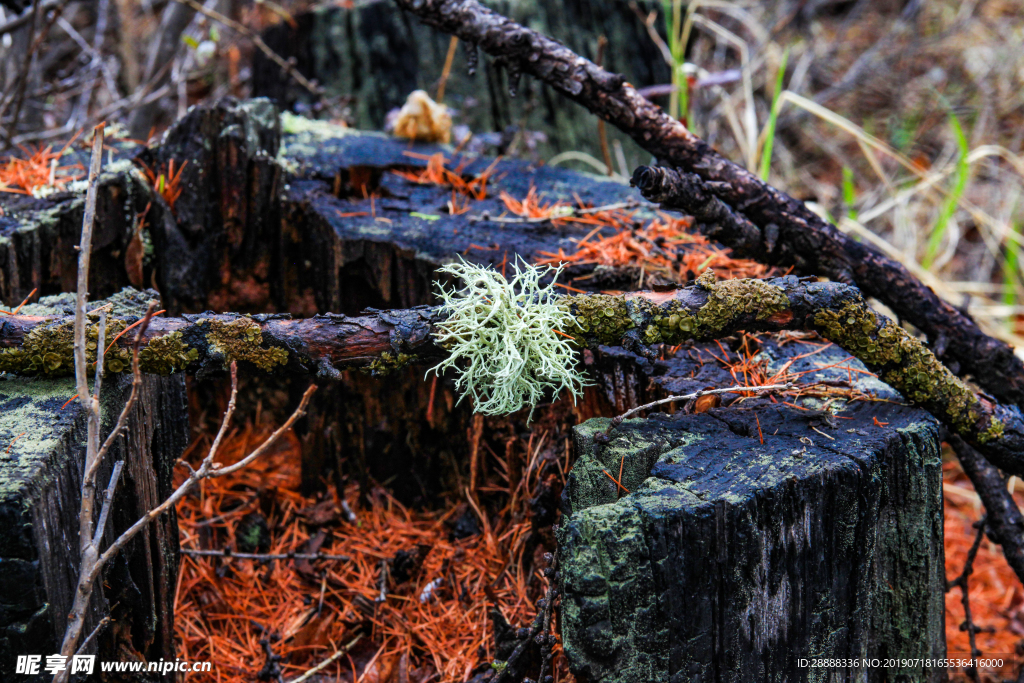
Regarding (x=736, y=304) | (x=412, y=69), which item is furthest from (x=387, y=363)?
(x=412, y=69)

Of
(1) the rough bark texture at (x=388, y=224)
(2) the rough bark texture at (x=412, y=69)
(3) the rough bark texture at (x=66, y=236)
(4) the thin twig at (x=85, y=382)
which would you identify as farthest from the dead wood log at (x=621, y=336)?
(2) the rough bark texture at (x=412, y=69)

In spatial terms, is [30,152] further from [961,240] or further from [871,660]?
[961,240]

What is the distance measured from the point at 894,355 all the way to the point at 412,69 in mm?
3297

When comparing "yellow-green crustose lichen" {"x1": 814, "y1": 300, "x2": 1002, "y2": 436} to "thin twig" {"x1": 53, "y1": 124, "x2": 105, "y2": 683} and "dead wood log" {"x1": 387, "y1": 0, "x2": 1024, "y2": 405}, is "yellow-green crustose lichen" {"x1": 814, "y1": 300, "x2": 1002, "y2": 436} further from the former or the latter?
"thin twig" {"x1": 53, "y1": 124, "x2": 105, "y2": 683}

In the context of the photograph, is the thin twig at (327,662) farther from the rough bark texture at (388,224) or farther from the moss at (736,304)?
the moss at (736,304)

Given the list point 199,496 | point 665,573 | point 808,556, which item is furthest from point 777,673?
point 199,496

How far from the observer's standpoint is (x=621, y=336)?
165cm

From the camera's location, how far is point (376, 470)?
97.4 inches

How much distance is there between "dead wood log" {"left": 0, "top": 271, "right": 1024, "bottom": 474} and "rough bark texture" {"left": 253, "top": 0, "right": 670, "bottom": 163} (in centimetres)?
255

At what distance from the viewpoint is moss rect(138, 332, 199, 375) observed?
1.52 meters

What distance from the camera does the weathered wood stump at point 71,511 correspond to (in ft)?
4.02

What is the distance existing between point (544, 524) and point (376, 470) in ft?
2.82

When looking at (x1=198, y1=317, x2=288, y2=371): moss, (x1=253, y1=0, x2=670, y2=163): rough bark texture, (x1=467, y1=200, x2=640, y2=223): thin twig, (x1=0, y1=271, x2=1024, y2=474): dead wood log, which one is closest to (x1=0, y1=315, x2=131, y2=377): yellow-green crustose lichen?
(x1=0, y1=271, x2=1024, y2=474): dead wood log

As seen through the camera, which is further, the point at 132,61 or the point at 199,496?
the point at 132,61
